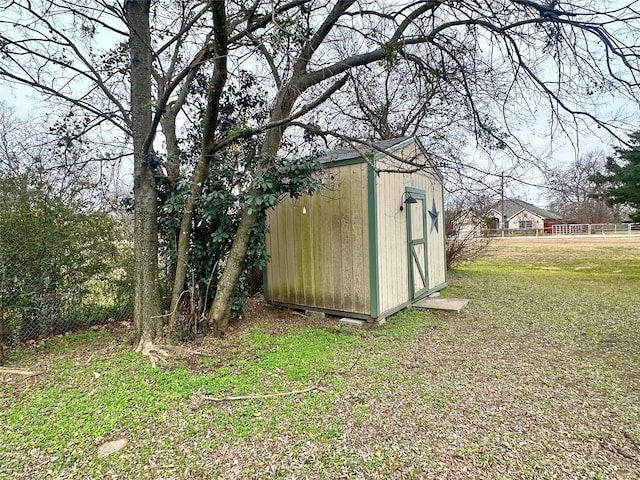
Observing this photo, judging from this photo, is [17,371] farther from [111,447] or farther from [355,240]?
[355,240]

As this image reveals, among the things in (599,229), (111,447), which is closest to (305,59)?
(111,447)

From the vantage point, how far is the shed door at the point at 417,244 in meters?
5.54

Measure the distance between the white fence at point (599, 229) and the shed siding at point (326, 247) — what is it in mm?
29471

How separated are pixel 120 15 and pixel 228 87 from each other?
1599 mm

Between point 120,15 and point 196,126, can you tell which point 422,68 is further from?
point 120,15

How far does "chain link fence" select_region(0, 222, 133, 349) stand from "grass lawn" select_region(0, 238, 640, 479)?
0.30m

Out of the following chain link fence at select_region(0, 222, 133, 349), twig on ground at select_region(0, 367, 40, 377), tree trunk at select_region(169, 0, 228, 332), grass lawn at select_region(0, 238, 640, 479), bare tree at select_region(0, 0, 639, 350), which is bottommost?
grass lawn at select_region(0, 238, 640, 479)

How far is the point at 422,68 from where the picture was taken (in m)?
4.73

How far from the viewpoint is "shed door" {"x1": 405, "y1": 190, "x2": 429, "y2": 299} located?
5.54 meters

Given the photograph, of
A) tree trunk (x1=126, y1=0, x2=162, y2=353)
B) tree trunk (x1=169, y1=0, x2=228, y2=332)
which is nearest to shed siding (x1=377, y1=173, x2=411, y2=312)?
tree trunk (x1=169, y1=0, x2=228, y2=332)

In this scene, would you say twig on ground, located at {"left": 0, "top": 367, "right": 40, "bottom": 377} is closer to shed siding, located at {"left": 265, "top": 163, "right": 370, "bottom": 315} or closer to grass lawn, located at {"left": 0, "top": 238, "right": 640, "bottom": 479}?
grass lawn, located at {"left": 0, "top": 238, "right": 640, "bottom": 479}

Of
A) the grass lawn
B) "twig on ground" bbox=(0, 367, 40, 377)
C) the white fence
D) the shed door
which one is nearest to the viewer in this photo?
the grass lawn

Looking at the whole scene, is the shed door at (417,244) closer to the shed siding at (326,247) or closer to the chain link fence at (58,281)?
the shed siding at (326,247)

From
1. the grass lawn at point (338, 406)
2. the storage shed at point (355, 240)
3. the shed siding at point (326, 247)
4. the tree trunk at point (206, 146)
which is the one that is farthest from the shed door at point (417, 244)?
the tree trunk at point (206, 146)
